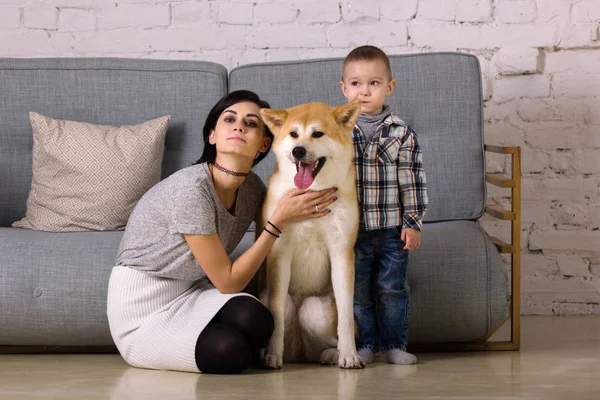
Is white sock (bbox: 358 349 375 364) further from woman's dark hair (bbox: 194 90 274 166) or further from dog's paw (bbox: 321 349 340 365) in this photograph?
woman's dark hair (bbox: 194 90 274 166)

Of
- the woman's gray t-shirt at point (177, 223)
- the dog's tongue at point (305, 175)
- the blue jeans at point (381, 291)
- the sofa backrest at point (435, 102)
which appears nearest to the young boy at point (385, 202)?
the blue jeans at point (381, 291)

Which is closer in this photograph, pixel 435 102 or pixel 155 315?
pixel 155 315

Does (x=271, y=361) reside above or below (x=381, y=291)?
below

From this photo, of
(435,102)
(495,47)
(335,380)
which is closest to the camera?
(335,380)

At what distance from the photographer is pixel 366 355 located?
8.09 feet

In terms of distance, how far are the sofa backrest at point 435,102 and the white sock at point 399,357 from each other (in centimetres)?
65

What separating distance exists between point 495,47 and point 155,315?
1.91m

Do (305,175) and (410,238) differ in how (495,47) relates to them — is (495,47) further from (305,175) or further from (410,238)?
(305,175)

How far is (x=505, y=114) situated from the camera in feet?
11.4

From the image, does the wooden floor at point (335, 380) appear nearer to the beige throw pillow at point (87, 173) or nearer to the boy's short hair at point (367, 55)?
the beige throw pillow at point (87, 173)

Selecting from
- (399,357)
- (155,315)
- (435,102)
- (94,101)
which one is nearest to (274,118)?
(155,315)

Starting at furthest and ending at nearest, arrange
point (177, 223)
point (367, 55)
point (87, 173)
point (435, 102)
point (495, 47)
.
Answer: point (495, 47)
point (435, 102)
point (87, 173)
point (367, 55)
point (177, 223)

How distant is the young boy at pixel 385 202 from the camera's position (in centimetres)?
245

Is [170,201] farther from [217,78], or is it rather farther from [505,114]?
[505,114]
